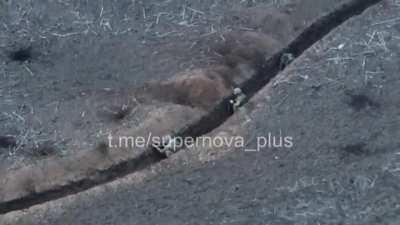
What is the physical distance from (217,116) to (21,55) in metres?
1.90

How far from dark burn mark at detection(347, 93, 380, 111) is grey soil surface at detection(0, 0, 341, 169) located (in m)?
1.07

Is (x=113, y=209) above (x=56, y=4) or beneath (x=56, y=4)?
beneath

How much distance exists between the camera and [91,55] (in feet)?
22.9

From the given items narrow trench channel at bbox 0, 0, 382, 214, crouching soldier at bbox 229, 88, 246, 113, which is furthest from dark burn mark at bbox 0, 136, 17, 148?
crouching soldier at bbox 229, 88, 246, 113

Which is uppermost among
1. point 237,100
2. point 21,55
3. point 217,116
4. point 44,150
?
point 21,55

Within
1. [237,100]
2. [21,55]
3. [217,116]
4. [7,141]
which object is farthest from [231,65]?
[7,141]

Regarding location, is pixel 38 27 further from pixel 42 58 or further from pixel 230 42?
pixel 230 42

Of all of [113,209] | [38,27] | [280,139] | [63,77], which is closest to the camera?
[113,209]

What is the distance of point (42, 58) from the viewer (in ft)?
23.0

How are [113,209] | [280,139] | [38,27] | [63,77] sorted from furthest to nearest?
[38,27] < [63,77] < [280,139] < [113,209]

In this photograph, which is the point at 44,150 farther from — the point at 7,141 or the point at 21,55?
the point at 21,55

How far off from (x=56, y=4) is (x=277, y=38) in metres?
2.12

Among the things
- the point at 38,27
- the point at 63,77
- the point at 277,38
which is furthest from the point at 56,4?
the point at 277,38

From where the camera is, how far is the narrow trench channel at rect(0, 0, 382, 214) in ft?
19.6
